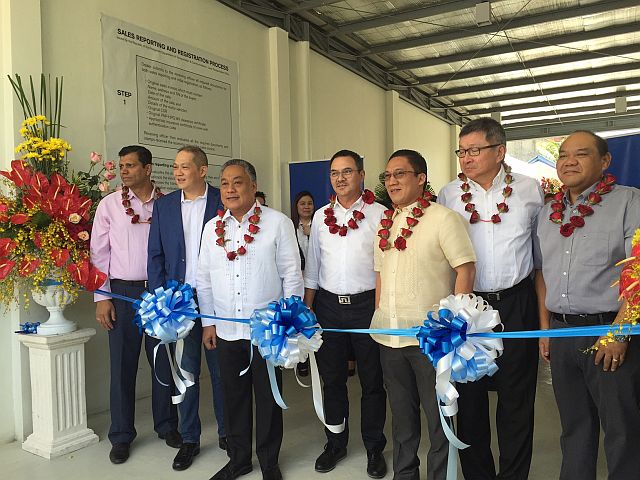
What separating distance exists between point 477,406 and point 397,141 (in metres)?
7.70

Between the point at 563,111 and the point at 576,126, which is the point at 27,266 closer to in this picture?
the point at 563,111

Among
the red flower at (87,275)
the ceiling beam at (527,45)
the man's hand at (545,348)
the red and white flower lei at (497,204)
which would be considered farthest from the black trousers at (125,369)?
the ceiling beam at (527,45)

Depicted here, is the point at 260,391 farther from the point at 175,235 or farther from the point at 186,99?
the point at 186,99

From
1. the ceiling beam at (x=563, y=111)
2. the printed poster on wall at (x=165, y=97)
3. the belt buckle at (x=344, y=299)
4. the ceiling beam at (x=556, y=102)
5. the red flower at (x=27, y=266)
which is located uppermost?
the ceiling beam at (x=556, y=102)

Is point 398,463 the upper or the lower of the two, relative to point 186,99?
lower

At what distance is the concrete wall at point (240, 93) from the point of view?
11.2 feet

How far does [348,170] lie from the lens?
2.81 metres

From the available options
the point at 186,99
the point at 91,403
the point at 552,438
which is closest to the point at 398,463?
the point at 552,438

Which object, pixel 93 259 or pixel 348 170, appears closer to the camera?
pixel 348 170

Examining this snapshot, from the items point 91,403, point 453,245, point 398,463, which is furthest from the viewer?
point 91,403

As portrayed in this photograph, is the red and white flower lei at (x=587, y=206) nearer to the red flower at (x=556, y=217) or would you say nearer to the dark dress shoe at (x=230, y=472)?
the red flower at (x=556, y=217)

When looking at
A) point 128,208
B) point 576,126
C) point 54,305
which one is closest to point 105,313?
point 54,305

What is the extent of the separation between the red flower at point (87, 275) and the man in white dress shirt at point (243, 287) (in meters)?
0.70

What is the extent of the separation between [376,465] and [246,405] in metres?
0.74
